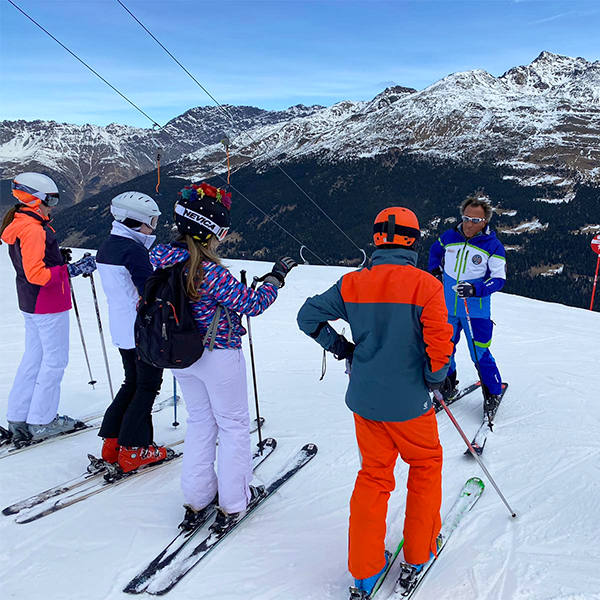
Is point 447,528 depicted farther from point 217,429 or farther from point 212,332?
point 212,332

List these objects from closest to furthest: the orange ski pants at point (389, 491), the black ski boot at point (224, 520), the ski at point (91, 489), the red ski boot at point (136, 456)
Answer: the orange ski pants at point (389, 491)
the black ski boot at point (224, 520)
the ski at point (91, 489)
the red ski boot at point (136, 456)

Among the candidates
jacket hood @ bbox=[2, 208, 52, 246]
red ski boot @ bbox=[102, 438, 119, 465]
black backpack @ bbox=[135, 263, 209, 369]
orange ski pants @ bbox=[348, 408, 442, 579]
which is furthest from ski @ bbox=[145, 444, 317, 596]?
jacket hood @ bbox=[2, 208, 52, 246]

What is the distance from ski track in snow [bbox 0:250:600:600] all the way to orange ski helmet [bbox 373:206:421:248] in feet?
5.95

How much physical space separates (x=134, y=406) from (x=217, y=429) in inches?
33.0

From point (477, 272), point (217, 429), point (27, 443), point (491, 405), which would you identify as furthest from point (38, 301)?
point (491, 405)

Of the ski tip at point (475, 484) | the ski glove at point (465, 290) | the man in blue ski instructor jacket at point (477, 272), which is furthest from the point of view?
the man in blue ski instructor jacket at point (477, 272)

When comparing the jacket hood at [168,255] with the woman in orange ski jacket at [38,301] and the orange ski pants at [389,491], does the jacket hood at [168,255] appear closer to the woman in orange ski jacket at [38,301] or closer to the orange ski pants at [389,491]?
the orange ski pants at [389,491]

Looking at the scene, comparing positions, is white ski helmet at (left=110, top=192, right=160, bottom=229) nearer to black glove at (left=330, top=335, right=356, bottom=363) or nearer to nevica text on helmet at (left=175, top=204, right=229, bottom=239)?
nevica text on helmet at (left=175, top=204, right=229, bottom=239)

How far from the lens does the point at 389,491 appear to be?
7.84ft

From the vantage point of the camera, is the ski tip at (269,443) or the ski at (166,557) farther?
the ski tip at (269,443)

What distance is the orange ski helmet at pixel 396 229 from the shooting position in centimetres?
236

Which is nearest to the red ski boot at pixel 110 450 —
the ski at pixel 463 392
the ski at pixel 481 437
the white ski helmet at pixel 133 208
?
the white ski helmet at pixel 133 208

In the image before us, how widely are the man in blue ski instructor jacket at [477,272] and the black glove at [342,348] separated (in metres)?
1.93

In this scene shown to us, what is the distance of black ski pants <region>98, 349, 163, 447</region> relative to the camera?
3.38 meters
